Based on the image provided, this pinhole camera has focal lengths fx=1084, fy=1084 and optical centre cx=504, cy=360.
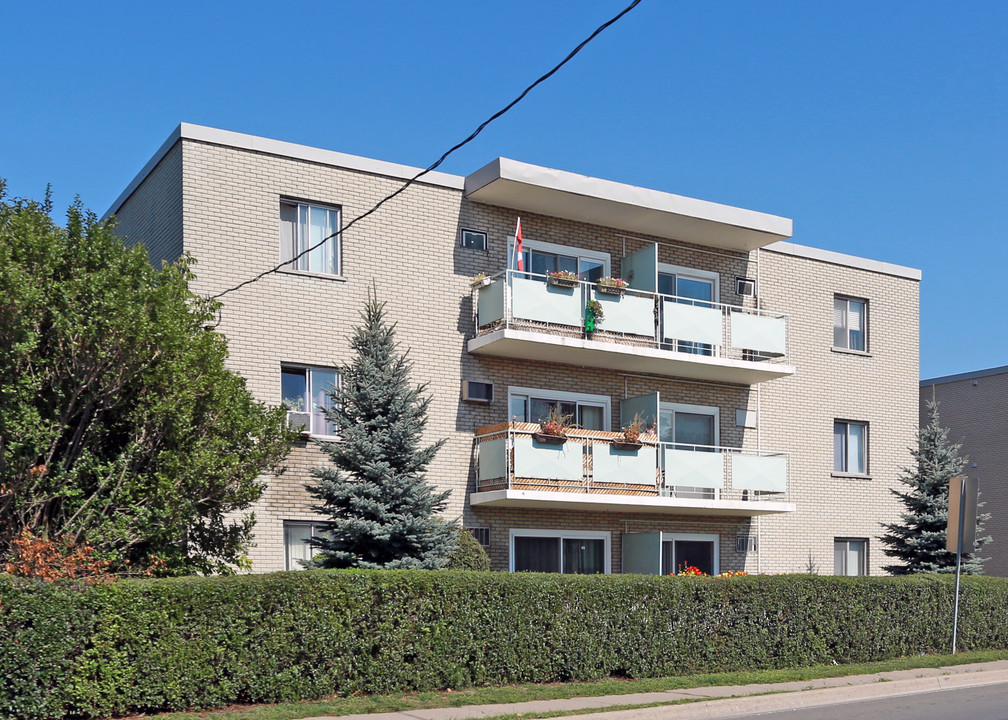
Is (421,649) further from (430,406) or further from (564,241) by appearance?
(564,241)

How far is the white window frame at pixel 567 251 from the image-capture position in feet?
69.3

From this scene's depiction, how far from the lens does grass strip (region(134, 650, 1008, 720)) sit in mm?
12375

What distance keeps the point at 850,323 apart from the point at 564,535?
32.4ft

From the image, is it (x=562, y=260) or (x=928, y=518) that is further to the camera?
(x=928, y=518)

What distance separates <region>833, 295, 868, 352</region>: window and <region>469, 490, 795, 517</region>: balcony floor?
5.13 metres

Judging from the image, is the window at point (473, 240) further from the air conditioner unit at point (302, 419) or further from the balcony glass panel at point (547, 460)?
the air conditioner unit at point (302, 419)

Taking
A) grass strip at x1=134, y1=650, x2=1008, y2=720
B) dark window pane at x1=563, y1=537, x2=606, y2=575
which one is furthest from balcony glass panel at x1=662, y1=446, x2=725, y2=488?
grass strip at x1=134, y1=650, x2=1008, y2=720

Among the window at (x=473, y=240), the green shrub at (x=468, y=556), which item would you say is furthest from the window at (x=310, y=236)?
the green shrub at (x=468, y=556)

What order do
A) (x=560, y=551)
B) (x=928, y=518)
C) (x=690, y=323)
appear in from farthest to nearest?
(x=928, y=518) → (x=690, y=323) → (x=560, y=551)

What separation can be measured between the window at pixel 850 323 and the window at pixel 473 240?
9.80m

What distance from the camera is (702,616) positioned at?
16984 mm

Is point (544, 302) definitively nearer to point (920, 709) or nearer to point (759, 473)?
point (759, 473)

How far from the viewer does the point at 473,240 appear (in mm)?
20703

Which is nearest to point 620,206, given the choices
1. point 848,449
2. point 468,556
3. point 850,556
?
point 468,556
